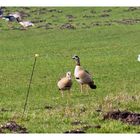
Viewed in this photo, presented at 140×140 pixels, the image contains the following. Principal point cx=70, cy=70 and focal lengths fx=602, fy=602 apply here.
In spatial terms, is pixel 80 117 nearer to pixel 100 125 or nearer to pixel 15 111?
pixel 100 125

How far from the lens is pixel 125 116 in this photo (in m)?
14.6

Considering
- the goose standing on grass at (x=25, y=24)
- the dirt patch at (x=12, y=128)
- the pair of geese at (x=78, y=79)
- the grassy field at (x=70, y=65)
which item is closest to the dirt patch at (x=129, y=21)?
the grassy field at (x=70, y=65)

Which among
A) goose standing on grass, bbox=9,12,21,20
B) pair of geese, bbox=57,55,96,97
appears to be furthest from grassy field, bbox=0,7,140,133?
goose standing on grass, bbox=9,12,21,20

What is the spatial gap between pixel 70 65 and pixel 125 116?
1626 cm

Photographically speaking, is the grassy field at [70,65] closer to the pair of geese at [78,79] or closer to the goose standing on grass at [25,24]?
the pair of geese at [78,79]

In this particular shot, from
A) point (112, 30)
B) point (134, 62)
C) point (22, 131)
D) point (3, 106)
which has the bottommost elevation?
point (22, 131)

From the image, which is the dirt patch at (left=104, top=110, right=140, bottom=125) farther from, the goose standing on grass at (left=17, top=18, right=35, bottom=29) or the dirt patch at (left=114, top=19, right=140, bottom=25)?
the dirt patch at (left=114, top=19, right=140, bottom=25)

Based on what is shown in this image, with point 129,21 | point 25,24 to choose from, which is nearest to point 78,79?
point 25,24

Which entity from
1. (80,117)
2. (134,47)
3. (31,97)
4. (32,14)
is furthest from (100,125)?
(32,14)

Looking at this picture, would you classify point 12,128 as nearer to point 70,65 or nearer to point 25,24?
Answer: point 70,65

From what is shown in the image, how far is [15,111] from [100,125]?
142 inches

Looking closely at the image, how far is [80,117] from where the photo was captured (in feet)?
48.7

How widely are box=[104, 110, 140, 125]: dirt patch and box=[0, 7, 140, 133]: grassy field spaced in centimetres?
34

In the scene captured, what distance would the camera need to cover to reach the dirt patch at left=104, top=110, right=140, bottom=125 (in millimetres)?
14127
